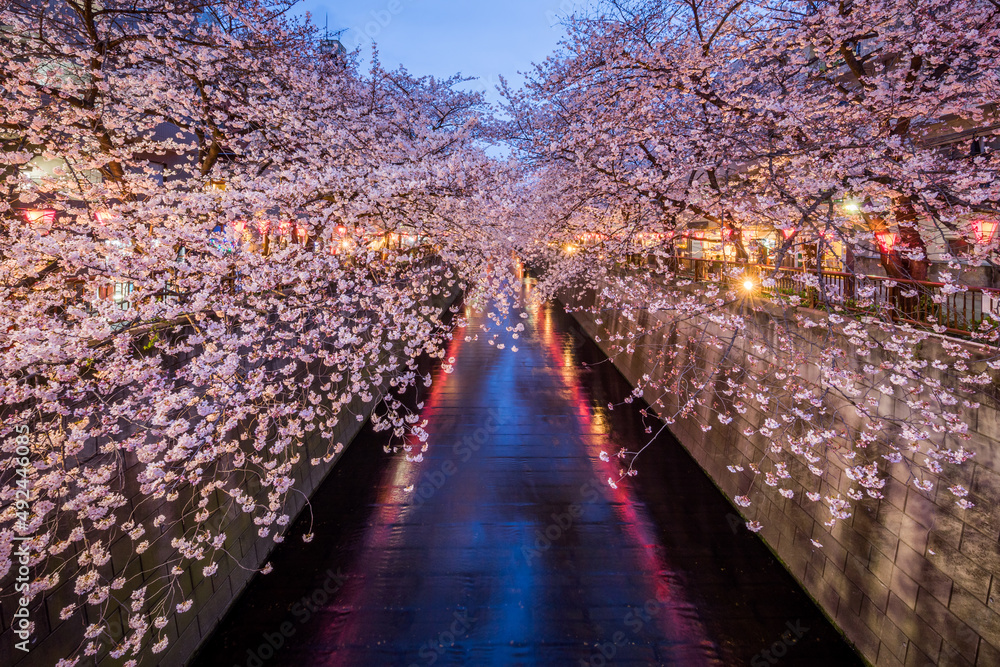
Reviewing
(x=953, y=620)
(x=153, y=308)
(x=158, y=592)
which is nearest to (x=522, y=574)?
(x=158, y=592)

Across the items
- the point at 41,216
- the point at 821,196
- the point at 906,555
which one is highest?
the point at 41,216

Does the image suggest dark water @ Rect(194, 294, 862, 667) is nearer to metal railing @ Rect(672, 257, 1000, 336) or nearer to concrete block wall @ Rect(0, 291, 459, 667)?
concrete block wall @ Rect(0, 291, 459, 667)

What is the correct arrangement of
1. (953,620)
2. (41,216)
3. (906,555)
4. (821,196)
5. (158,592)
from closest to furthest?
(821,196) → (953,620) → (158,592) → (906,555) → (41,216)

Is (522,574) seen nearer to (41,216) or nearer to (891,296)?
(891,296)

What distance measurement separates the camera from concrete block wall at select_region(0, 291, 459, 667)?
11.9 feet

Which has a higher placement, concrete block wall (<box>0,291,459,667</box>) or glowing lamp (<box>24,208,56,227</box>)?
glowing lamp (<box>24,208,56,227</box>)

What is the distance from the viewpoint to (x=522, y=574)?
7.35 m

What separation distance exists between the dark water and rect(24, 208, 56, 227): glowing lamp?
6257 mm

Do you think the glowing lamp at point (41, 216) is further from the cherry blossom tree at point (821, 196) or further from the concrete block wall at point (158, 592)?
the cherry blossom tree at point (821, 196)

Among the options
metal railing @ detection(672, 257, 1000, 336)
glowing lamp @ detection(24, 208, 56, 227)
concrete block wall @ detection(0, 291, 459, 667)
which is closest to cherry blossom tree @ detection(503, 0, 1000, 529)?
metal railing @ detection(672, 257, 1000, 336)

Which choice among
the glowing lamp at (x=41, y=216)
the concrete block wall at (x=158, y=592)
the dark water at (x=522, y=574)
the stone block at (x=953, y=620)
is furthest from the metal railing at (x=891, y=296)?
the glowing lamp at (x=41, y=216)

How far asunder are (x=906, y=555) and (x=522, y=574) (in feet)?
17.4

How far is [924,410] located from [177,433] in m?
9.05

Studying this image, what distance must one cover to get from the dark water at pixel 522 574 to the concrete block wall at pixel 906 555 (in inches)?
24.8
